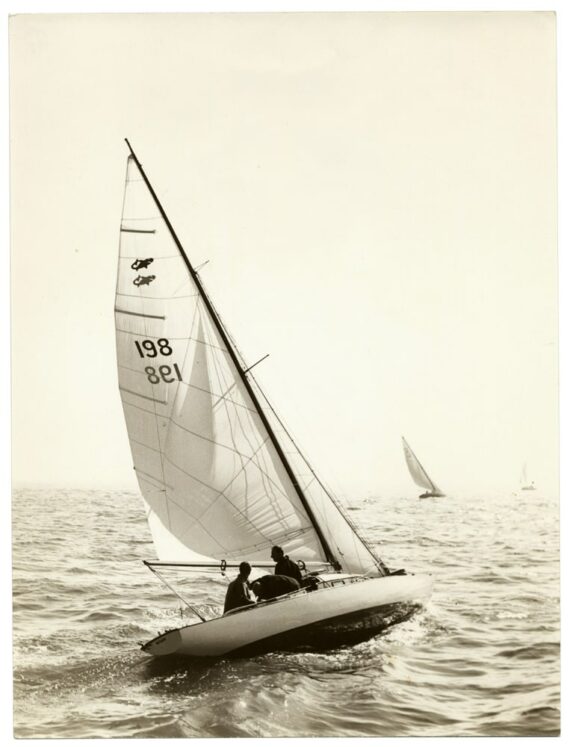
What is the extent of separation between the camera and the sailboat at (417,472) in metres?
9.00

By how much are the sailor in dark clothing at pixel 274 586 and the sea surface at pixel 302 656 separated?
20.4 inches

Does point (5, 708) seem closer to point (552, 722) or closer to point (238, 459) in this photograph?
point (238, 459)

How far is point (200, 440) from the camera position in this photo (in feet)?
28.1

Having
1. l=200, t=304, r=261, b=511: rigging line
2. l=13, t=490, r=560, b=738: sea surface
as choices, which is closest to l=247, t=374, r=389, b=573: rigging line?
l=13, t=490, r=560, b=738: sea surface

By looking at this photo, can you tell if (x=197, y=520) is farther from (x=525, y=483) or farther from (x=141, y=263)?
(x=525, y=483)

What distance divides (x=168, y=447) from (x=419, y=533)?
10.8 feet

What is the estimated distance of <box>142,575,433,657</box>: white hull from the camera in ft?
25.2

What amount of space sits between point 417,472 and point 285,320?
2.03m

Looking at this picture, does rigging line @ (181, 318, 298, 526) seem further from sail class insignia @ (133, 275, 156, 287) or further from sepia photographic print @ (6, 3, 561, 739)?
sail class insignia @ (133, 275, 156, 287)

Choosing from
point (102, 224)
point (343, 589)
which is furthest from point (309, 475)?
point (102, 224)

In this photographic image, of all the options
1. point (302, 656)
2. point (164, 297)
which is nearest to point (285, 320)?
point (164, 297)

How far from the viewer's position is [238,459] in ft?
28.1

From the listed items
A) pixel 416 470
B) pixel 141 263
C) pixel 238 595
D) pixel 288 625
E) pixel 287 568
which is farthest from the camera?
pixel 416 470

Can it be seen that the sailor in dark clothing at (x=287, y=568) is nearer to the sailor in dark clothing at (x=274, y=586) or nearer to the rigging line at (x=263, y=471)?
the sailor in dark clothing at (x=274, y=586)
